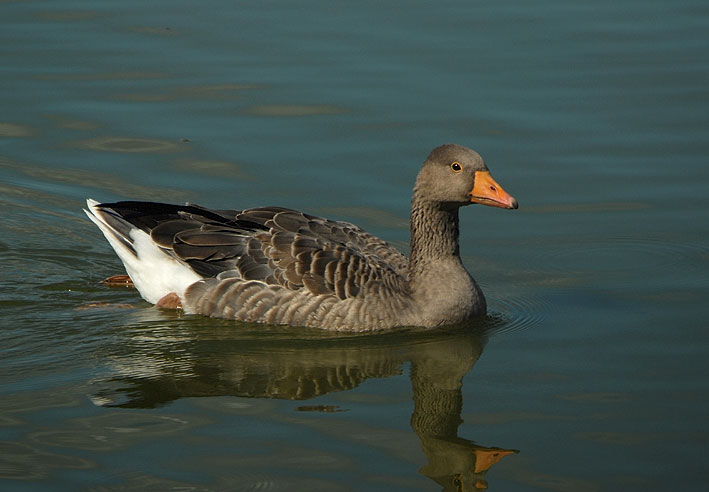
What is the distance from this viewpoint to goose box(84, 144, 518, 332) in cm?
1189

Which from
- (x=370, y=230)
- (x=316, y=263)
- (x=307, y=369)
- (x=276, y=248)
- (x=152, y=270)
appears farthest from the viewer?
(x=370, y=230)

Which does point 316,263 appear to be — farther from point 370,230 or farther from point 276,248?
point 370,230

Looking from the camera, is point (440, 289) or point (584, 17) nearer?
point (440, 289)

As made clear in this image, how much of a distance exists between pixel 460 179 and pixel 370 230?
251cm

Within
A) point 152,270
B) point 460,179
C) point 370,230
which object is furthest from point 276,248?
point 370,230

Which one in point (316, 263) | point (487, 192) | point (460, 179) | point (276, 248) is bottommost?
point (316, 263)

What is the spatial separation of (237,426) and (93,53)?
10807 mm

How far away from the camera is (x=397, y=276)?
1230cm

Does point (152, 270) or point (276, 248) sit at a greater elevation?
point (276, 248)

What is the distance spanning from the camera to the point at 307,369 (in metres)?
10.9

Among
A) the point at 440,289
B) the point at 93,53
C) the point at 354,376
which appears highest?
the point at 93,53

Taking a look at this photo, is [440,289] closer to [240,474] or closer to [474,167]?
[474,167]

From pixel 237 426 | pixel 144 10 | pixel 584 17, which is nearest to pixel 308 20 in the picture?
pixel 144 10

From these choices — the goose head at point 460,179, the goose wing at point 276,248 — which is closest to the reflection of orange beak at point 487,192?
the goose head at point 460,179
